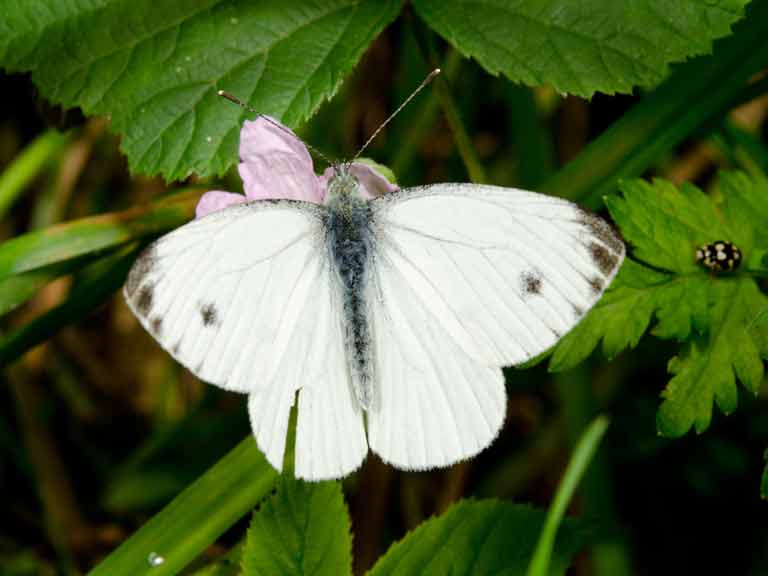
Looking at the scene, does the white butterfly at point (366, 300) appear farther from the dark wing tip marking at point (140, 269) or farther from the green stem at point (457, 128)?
the green stem at point (457, 128)

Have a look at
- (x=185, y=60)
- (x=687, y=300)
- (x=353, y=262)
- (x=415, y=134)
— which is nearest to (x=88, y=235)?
(x=185, y=60)

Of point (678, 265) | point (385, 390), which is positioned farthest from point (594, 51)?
point (385, 390)

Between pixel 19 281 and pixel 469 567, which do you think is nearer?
pixel 469 567

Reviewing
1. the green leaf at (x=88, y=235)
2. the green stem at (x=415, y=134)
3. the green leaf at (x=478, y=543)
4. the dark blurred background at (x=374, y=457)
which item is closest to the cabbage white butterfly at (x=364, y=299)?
the green leaf at (x=478, y=543)

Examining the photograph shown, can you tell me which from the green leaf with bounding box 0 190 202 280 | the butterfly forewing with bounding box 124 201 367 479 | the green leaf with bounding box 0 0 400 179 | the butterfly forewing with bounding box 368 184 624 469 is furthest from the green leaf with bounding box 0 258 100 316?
the butterfly forewing with bounding box 368 184 624 469

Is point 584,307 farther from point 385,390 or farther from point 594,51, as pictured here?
point 594,51

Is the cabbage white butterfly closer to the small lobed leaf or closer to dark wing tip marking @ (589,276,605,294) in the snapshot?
dark wing tip marking @ (589,276,605,294)

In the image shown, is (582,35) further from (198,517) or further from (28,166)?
(28,166)
